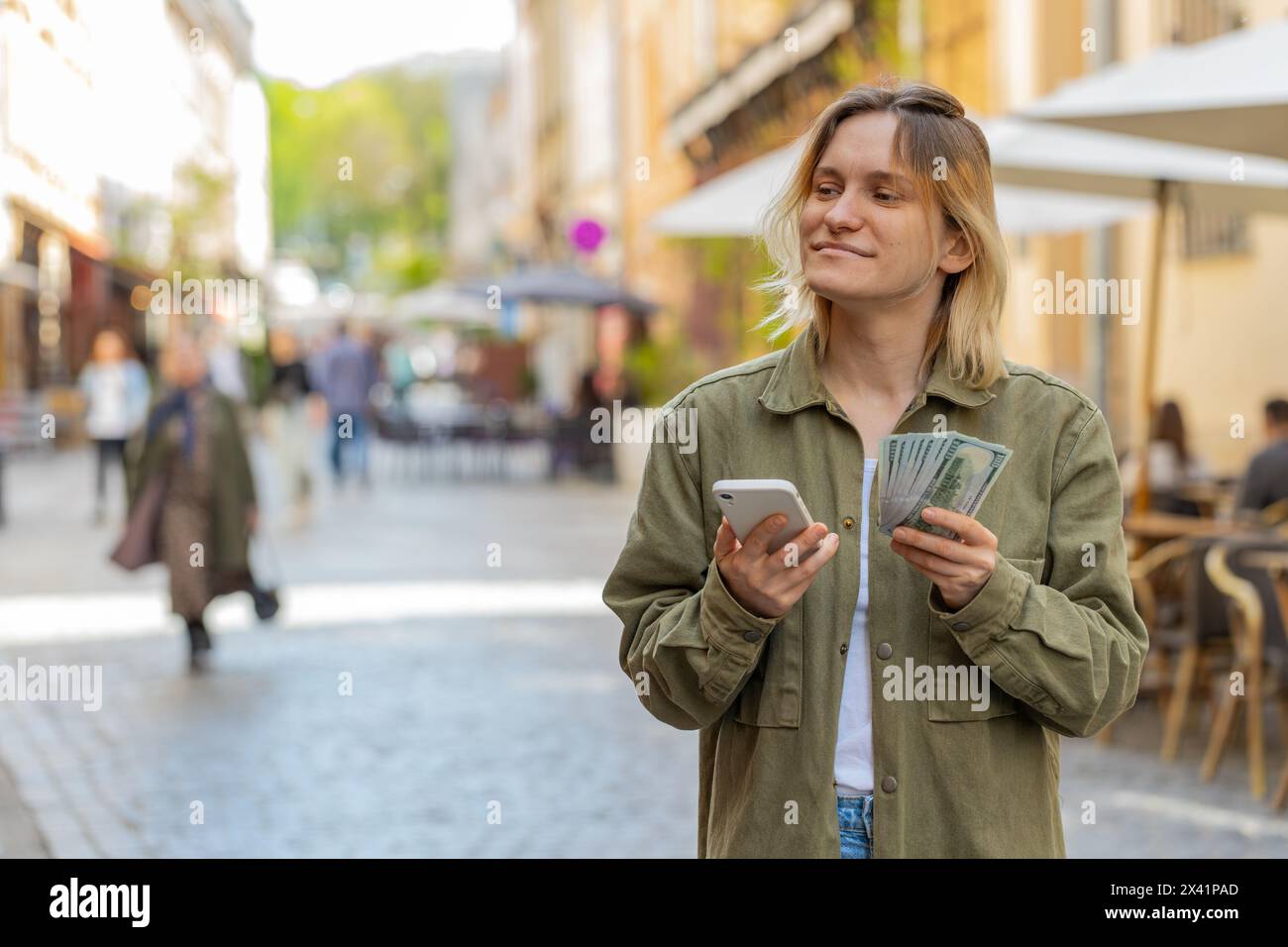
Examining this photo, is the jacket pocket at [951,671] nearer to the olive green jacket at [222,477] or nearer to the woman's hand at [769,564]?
the woman's hand at [769,564]

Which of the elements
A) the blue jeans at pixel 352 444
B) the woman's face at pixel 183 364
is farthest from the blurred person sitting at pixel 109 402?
the woman's face at pixel 183 364

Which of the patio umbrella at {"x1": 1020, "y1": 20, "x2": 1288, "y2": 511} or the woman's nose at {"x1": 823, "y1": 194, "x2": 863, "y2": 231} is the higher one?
the patio umbrella at {"x1": 1020, "y1": 20, "x2": 1288, "y2": 511}

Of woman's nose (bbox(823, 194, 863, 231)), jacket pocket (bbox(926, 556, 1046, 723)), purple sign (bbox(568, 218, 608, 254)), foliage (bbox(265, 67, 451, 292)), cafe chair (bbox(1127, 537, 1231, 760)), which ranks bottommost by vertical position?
cafe chair (bbox(1127, 537, 1231, 760))

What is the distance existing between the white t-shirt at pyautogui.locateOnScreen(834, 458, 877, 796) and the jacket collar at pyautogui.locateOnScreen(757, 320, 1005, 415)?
13cm

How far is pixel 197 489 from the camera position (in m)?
10.5

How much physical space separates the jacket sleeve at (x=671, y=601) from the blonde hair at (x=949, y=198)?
Answer: 261mm

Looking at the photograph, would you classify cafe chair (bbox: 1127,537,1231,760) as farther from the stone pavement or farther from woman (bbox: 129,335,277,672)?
woman (bbox: 129,335,277,672)

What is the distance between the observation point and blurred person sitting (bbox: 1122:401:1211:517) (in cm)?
1096

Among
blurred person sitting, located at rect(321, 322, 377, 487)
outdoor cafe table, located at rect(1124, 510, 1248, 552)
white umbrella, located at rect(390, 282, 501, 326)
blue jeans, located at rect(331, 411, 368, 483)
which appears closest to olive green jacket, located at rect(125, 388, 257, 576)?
outdoor cafe table, located at rect(1124, 510, 1248, 552)

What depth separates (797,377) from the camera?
8.54 ft

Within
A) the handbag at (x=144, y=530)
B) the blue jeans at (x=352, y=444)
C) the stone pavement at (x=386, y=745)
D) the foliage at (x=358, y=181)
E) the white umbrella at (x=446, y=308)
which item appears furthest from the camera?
the foliage at (x=358, y=181)

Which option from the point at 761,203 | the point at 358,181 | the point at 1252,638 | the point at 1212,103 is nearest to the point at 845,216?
the point at 1212,103

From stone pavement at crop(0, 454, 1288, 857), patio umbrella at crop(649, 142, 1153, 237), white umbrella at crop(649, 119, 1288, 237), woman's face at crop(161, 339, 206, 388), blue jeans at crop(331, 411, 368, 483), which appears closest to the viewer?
stone pavement at crop(0, 454, 1288, 857)

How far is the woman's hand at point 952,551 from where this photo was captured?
2361 millimetres
